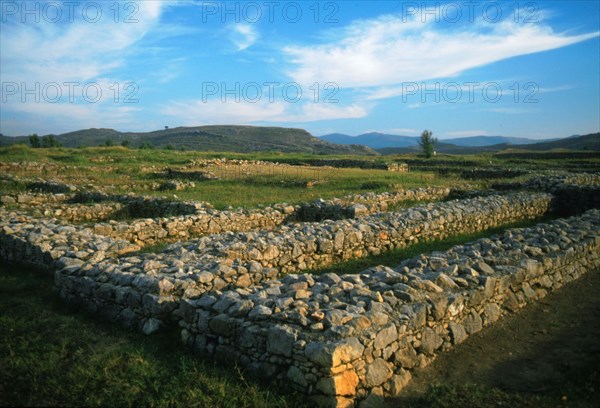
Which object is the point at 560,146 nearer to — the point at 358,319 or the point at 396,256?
the point at 396,256

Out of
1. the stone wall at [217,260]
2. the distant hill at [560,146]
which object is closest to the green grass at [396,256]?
the stone wall at [217,260]

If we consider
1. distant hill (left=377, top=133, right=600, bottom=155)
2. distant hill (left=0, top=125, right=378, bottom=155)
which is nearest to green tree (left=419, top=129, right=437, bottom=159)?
distant hill (left=377, top=133, right=600, bottom=155)

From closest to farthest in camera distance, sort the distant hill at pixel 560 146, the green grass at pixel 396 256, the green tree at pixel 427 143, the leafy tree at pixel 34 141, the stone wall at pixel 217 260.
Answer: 1. the stone wall at pixel 217 260
2. the green grass at pixel 396 256
3. the green tree at pixel 427 143
4. the leafy tree at pixel 34 141
5. the distant hill at pixel 560 146

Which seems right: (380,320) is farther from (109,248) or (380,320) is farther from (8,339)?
(109,248)

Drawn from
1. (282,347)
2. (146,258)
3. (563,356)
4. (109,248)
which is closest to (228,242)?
(146,258)

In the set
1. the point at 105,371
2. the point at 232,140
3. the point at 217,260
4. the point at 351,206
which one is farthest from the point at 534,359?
the point at 232,140

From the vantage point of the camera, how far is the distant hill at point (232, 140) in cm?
10744

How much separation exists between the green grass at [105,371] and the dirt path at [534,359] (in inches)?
78.3

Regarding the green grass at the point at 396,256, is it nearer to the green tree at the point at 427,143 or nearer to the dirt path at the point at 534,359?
the dirt path at the point at 534,359

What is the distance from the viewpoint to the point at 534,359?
556 centimetres

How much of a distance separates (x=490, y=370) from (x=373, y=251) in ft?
18.2

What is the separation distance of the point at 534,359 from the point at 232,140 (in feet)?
377

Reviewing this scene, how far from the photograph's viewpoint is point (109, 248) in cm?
891

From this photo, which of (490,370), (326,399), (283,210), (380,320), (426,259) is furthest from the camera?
(283,210)
